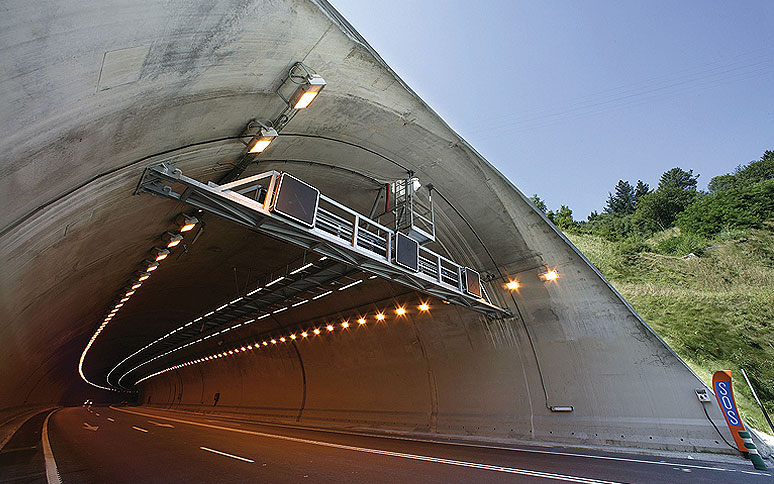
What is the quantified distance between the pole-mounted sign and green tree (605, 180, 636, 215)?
63.6 metres

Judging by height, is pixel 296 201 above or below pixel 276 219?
above

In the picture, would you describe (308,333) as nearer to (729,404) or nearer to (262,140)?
(262,140)

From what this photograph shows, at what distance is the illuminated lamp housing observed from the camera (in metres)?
6.70

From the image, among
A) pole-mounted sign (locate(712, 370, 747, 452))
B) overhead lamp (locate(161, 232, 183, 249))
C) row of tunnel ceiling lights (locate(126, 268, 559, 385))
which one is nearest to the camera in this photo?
pole-mounted sign (locate(712, 370, 747, 452))

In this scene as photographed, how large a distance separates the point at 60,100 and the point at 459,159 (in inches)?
358

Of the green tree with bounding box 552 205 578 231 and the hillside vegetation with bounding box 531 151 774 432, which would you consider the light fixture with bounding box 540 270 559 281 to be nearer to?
the hillside vegetation with bounding box 531 151 774 432

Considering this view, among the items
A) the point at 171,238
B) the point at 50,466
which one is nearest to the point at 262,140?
the point at 171,238

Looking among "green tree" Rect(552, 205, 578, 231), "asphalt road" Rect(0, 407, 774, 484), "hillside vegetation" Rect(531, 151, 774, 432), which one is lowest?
"asphalt road" Rect(0, 407, 774, 484)

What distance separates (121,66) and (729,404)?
15610 mm

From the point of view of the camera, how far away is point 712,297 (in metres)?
28.4

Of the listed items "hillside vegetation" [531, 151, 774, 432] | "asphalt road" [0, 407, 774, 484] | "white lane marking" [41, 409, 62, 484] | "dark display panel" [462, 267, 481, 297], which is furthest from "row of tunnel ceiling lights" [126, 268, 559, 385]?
"hillside vegetation" [531, 151, 774, 432]

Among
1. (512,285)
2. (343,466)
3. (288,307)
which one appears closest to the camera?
(343,466)

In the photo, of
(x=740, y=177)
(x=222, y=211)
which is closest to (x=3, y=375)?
(x=222, y=211)

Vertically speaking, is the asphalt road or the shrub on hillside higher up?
the shrub on hillside
